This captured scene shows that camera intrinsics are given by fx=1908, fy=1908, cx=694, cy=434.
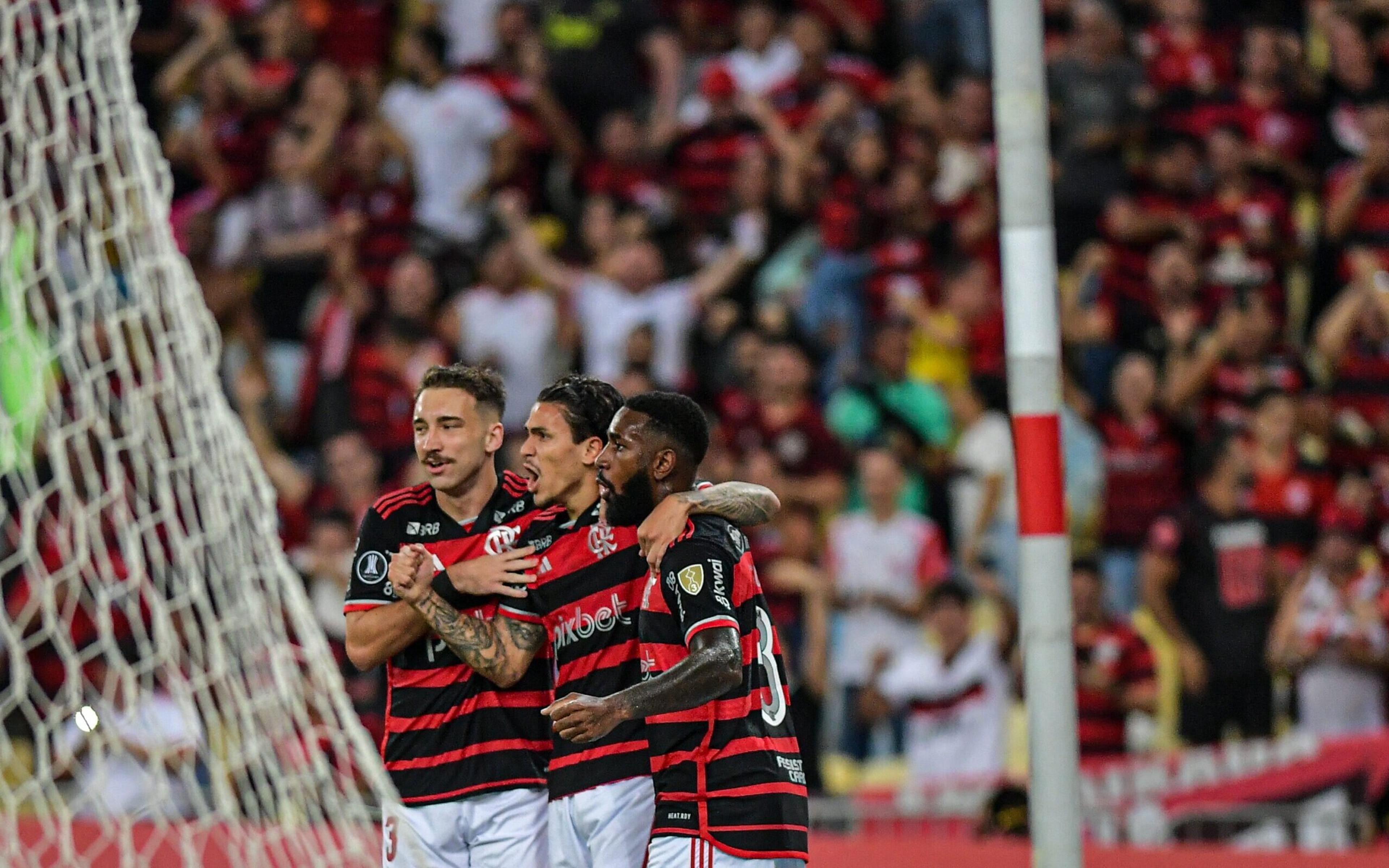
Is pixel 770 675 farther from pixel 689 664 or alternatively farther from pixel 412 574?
pixel 412 574

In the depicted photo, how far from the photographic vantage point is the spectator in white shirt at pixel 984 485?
10.0 meters

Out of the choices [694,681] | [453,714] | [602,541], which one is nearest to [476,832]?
[453,714]

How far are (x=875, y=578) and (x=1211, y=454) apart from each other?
1.91m

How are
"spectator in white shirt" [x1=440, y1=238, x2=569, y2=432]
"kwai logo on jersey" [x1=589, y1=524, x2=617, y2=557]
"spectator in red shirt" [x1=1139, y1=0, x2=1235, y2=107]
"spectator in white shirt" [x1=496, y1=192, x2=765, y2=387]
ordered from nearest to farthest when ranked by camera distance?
"kwai logo on jersey" [x1=589, y1=524, x2=617, y2=557] < "spectator in white shirt" [x1=496, y1=192, x2=765, y2=387] < "spectator in white shirt" [x1=440, y1=238, x2=569, y2=432] < "spectator in red shirt" [x1=1139, y1=0, x2=1235, y2=107]

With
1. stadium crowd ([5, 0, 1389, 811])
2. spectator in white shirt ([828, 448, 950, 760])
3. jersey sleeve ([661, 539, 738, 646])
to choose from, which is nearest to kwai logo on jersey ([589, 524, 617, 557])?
Answer: jersey sleeve ([661, 539, 738, 646])

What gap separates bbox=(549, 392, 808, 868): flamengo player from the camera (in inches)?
178

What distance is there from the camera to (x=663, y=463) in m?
4.89

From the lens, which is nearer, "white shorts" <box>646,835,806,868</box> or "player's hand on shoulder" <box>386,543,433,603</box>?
"white shorts" <box>646,835,806,868</box>

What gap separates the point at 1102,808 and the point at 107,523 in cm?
515

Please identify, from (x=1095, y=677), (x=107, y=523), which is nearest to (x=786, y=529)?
(x=1095, y=677)

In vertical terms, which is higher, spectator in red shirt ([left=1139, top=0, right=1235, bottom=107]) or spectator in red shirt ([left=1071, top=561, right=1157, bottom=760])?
spectator in red shirt ([left=1139, top=0, right=1235, bottom=107])

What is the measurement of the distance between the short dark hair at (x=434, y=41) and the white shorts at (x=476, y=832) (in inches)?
328

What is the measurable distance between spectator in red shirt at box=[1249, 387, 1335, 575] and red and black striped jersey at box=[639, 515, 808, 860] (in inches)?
224

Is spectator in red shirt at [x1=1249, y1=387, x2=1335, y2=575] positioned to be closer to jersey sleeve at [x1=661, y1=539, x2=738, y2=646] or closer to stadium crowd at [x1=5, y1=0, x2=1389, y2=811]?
stadium crowd at [x1=5, y1=0, x2=1389, y2=811]
